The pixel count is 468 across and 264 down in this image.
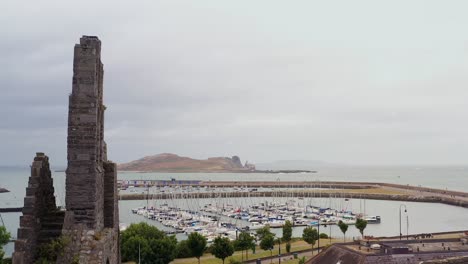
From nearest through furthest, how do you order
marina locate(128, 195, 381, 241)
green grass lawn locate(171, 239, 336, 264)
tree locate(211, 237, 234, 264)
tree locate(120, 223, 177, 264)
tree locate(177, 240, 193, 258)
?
1. tree locate(120, 223, 177, 264)
2. tree locate(211, 237, 234, 264)
3. green grass lawn locate(171, 239, 336, 264)
4. tree locate(177, 240, 193, 258)
5. marina locate(128, 195, 381, 241)

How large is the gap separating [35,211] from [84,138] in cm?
258

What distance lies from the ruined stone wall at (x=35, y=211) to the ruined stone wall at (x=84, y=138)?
1.44m

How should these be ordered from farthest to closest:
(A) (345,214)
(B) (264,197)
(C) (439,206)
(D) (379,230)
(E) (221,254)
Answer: (B) (264,197)
(C) (439,206)
(A) (345,214)
(D) (379,230)
(E) (221,254)

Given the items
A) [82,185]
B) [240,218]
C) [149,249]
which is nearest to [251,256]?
[149,249]

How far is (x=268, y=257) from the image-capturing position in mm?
57469

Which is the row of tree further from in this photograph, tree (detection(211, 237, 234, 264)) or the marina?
the marina

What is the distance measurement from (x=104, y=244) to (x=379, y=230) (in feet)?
313

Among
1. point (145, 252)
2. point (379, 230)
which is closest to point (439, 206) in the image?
point (379, 230)

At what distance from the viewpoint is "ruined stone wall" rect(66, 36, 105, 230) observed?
1179 centimetres

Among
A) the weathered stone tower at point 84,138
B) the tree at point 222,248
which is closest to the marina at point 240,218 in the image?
the tree at point 222,248

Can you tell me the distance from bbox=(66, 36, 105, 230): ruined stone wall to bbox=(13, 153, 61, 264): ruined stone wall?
1437mm

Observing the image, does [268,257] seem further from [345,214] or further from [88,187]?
[345,214]

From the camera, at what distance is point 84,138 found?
12.0m

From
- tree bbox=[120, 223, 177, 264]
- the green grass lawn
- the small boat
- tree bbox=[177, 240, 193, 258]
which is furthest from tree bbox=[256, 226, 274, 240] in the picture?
the small boat
